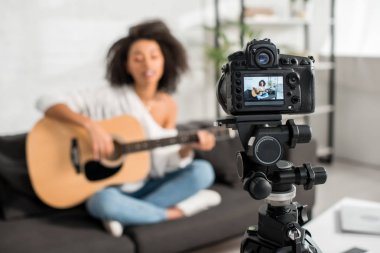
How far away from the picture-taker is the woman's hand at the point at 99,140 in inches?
77.5

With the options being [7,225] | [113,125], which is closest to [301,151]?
[113,125]

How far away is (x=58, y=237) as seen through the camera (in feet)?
5.84

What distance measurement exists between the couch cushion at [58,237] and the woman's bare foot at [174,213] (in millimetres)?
225

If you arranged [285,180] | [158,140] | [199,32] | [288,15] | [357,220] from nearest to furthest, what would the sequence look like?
1. [285,180]
2. [357,220]
3. [158,140]
4. [199,32]
5. [288,15]

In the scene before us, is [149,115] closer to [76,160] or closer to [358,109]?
[76,160]

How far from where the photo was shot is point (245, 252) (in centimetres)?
99

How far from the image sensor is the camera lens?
35.0 inches

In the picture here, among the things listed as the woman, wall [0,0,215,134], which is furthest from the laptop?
wall [0,0,215,134]

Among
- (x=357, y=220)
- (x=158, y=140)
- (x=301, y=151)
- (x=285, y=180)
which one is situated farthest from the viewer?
(x=301, y=151)

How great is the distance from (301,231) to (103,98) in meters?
1.44

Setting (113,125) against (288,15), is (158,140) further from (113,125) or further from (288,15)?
(288,15)

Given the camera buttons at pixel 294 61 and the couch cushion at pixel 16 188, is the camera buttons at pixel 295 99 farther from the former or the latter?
the couch cushion at pixel 16 188

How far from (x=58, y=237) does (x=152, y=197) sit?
1.53 feet

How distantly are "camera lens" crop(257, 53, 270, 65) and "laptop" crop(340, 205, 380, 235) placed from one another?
0.84 m
